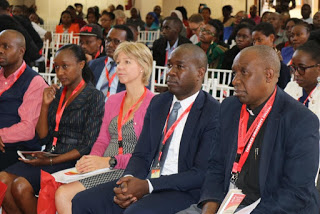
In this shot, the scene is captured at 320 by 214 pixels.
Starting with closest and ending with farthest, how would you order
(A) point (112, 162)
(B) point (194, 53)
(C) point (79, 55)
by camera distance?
(B) point (194, 53) → (A) point (112, 162) → (C) point (79, 55)

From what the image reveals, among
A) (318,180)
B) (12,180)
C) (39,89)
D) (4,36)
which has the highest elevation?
(4,36)

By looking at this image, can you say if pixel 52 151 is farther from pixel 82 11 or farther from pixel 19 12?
pixel 82 11

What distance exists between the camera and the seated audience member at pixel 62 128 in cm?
338

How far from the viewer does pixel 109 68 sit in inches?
178

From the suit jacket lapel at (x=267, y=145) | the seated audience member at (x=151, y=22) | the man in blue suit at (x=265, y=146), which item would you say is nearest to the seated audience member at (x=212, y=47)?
the man in blue suit at (x=265, y=146)

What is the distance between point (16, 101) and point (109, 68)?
1029 mm

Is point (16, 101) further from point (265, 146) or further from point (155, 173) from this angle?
point (265, 146)

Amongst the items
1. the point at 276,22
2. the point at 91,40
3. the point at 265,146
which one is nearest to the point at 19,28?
the point at 91,40

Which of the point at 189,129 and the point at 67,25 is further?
the point at 67,25

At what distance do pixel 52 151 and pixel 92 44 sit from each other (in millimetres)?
1977

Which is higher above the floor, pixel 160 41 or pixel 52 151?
pixel 160 41

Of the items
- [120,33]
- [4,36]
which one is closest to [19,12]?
[120,33]

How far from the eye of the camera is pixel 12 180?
3.40 metres

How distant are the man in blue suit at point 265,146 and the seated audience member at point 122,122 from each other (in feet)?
2.88
